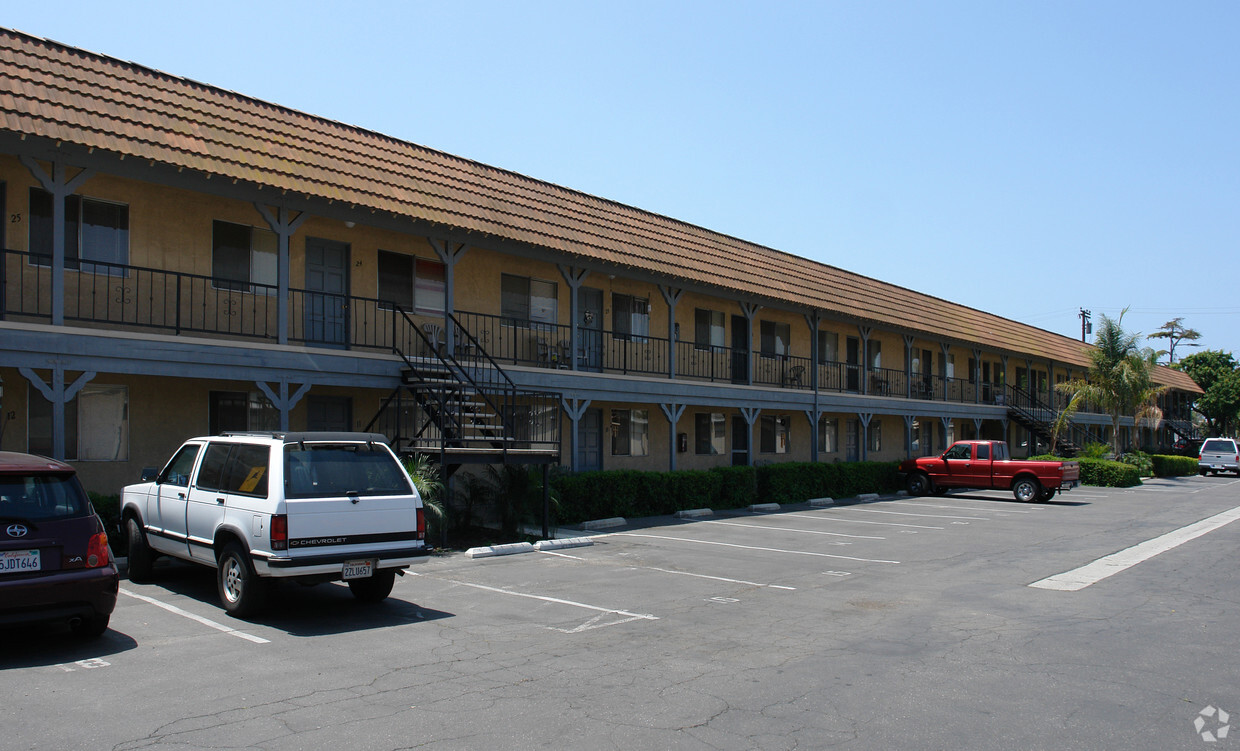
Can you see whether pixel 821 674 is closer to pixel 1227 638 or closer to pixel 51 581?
pixel 1227 638

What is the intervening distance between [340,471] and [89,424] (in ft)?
24.2

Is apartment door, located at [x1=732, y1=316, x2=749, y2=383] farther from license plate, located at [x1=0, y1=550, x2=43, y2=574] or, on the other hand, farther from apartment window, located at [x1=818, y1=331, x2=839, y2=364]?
license plate, located at [x1=0, y1=550, x2=43, y2=574]

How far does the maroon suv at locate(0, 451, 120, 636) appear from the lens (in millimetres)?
7113

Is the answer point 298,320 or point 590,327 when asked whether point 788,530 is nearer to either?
point 590,327

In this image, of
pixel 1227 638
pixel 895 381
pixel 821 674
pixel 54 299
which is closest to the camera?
pixel 821 674

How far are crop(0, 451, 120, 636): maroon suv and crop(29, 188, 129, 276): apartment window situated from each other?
22.2 feet

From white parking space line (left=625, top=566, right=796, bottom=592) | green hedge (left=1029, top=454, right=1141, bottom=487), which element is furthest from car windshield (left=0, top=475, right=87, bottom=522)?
green hedge (left=1029, top=454, right=1141, bottom=487)

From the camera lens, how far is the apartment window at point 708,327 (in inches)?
1012

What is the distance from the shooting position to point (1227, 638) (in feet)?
28.1

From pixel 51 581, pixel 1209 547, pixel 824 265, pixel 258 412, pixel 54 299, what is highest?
pixel 824 265

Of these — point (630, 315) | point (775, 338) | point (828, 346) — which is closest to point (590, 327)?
point (630, 315)

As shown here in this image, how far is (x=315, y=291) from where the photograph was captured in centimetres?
1514

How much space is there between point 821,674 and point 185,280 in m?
12.3

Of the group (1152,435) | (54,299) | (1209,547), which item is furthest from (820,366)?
(1152,435)
